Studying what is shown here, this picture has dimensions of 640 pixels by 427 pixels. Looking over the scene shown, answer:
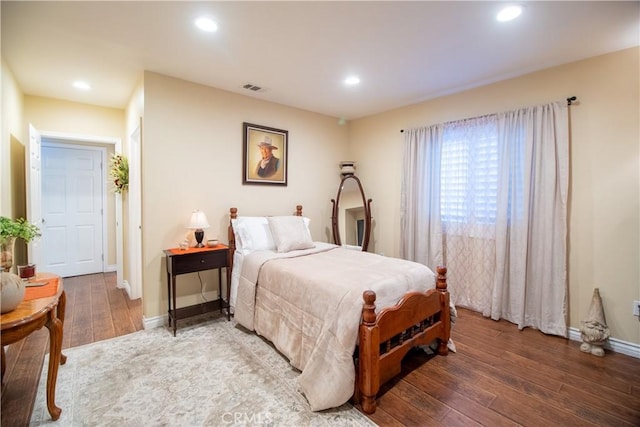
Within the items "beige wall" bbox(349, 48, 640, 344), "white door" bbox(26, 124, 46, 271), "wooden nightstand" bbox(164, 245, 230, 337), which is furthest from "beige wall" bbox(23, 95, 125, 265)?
"beige wall" bbox(349, 48, 640, 344)

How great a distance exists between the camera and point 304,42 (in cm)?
235

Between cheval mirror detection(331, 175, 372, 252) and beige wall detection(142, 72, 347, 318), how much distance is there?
63cm

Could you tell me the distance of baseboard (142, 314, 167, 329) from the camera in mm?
2924

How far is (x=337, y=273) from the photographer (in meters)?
2.32

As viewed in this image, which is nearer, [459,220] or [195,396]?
[195,396]

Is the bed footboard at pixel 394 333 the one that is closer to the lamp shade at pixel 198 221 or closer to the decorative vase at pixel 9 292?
the decorative vase at pixel 9 292

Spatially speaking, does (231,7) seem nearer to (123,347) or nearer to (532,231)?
(123,347)

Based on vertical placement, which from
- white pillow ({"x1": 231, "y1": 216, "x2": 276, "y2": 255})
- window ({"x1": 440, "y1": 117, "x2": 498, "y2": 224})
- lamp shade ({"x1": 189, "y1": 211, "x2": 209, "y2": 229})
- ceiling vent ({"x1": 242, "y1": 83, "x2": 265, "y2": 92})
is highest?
ceiling vent ({"x1": 242, "y1": 83, "x2": 265, "y2": 92})

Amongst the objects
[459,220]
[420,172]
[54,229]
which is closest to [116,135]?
[54,229]

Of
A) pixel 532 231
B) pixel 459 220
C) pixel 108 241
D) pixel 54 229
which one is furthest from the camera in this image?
pixel 108 241

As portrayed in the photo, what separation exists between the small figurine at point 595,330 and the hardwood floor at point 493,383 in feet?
0.30

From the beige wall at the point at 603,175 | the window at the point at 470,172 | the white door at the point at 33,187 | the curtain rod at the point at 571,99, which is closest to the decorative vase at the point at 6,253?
the white door at the point at 33,187

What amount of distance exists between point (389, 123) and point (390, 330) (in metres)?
3.13

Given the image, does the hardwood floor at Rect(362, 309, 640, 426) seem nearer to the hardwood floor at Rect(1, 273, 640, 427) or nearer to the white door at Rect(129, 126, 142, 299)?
the hardwood floor at Rect(1, 273, 640, 427)
